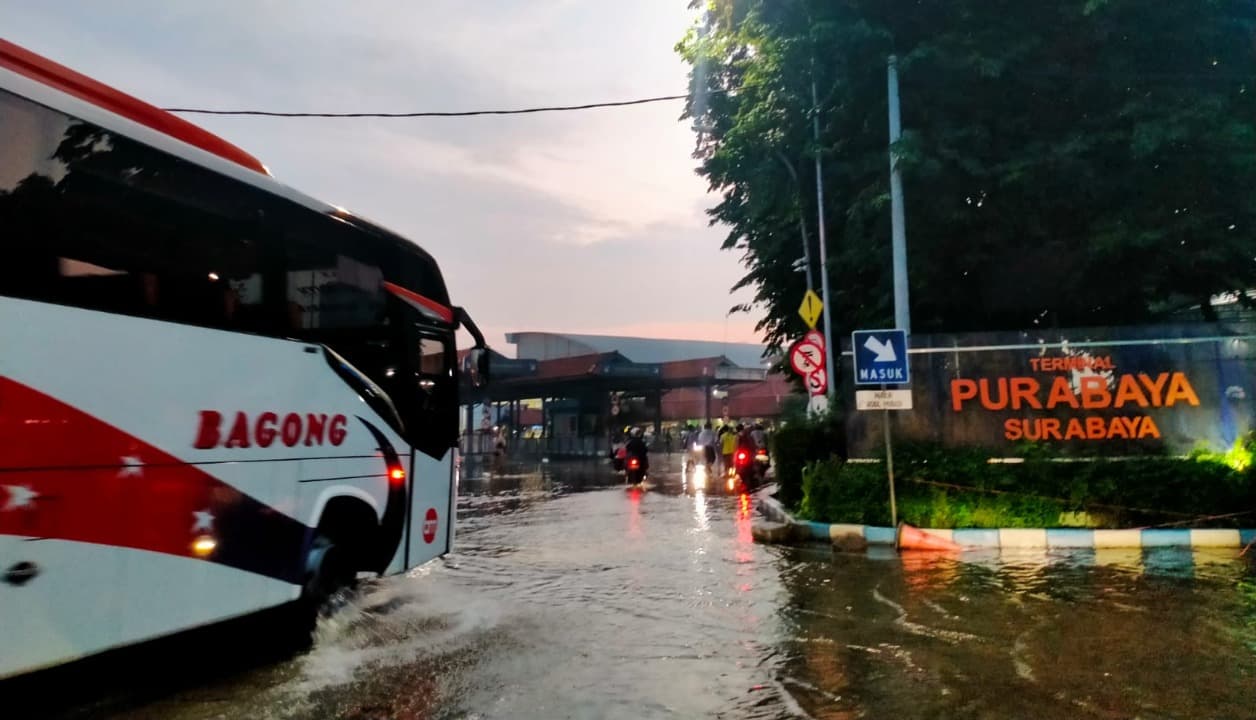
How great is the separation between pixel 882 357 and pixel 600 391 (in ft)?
103

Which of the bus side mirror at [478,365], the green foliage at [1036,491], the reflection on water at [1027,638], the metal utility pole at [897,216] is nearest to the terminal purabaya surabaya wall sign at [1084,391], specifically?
the green foliage at [1036,491]

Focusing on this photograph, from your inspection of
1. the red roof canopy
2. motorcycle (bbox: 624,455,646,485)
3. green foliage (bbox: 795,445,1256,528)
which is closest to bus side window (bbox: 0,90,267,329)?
the red roof canopy

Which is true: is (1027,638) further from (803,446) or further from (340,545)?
(803,446)

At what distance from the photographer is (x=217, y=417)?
5484mm

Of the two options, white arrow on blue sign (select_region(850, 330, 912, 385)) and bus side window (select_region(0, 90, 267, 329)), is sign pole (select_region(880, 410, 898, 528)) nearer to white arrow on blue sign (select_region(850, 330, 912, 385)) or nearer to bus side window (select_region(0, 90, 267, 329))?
white arrow on blue sign (select_region(850, 330, 912, 385))

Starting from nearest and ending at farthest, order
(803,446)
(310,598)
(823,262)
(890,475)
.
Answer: (310,598), (890,475), (803,446), (823,262)

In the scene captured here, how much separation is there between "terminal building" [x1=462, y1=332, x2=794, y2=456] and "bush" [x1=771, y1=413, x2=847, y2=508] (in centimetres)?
1590

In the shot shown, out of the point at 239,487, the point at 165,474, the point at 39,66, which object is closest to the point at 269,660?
the point at 239,487

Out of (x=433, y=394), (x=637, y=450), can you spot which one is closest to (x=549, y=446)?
(x=637, y=450)

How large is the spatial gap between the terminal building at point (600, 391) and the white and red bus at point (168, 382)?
2536cm

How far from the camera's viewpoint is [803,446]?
1527 cm

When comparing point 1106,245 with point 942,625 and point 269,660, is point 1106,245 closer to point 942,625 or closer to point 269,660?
point 942,625

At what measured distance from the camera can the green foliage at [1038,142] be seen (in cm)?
1384

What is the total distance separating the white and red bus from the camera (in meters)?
4.39
